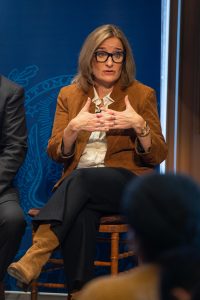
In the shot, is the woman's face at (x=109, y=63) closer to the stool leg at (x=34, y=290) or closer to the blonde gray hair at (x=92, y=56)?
the blonde gray hair at (x=92, y=56)

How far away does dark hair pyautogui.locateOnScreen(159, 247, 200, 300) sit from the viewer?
1.03 m

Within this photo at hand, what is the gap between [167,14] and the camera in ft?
11.4

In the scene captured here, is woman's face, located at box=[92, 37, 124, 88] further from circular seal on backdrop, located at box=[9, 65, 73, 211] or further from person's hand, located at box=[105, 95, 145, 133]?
circular seal on backdrop, located at box=[9, 65, 73, 211]

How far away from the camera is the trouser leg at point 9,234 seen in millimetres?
2855

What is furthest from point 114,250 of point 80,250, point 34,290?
point 34,290

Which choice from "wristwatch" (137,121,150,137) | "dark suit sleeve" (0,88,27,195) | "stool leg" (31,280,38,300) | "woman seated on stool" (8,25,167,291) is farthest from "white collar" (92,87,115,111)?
"stool leg" (31,280,38,300)

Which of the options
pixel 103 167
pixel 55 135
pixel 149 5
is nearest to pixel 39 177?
pixel 55 135

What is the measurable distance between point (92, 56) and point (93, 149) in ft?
1.67

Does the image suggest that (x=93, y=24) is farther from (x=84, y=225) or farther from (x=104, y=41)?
(x=84, y=225)

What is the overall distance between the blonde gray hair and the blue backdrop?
12.0 inches

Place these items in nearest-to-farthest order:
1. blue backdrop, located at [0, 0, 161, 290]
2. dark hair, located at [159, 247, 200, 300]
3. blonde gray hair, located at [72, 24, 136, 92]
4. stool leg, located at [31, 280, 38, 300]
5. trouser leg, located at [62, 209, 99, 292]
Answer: dark hair, located at [159, 247, 200, 300] < trouser leg, located at [62, 209, 99, 292] < stool leg, located at [31, 280, 38, 300] < blonde gray hair, located at [72, 24, 136, 92] < blue backdrop, located at [0, 0, 161, 290]

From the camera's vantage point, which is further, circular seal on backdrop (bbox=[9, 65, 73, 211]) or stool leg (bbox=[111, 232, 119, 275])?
circular seal on backdrop (bbox=[9, 65, 73, 211])

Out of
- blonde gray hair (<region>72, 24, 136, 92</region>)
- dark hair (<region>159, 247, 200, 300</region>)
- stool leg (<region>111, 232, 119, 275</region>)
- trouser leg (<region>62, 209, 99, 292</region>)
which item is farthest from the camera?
blonde gray hair (<region>72, 24, 136, 92</region>)

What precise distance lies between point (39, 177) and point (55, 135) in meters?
0.52
